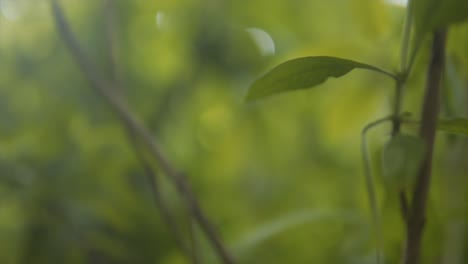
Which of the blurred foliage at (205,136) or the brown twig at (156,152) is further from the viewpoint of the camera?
the blurred foliage at (205,136)

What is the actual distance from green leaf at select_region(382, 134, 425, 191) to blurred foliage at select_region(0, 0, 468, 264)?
0.63 feet

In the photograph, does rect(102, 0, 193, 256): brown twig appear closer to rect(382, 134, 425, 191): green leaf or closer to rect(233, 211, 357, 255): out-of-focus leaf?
rect(233, 211, 357, 255): out-of-focus leaf

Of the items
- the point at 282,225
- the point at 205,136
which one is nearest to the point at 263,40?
the point at 205,136

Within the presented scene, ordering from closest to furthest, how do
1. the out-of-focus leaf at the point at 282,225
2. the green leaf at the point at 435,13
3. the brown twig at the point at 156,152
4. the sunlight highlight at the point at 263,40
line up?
the green leaf at the point at 435,13, the brown twig at the point at 156,152, the out-of-focus leaf at the point at 282,225, the sunlight highlight at the point at 263,40

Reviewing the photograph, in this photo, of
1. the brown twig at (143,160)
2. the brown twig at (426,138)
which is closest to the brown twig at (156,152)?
the brown twig at (143,160)

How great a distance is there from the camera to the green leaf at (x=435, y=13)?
0.81ft

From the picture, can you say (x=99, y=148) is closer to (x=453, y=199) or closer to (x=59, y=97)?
(x=59, y=97)

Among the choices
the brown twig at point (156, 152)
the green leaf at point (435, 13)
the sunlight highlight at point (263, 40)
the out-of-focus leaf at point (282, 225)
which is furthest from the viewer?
the sunlight highlight at point (263, 40)

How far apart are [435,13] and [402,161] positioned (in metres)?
0.06

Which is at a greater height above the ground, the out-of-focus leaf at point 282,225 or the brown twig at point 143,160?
the brown twig at point 143,160

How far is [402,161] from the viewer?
27 centimetres

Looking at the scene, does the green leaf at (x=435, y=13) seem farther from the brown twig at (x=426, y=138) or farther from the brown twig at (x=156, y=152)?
the brown twig at (x=156, y=152)

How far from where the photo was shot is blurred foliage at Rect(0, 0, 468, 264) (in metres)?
0.53

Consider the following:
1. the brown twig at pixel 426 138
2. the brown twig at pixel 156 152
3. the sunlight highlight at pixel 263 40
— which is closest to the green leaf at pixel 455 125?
the brown twig at pixel 426 138
